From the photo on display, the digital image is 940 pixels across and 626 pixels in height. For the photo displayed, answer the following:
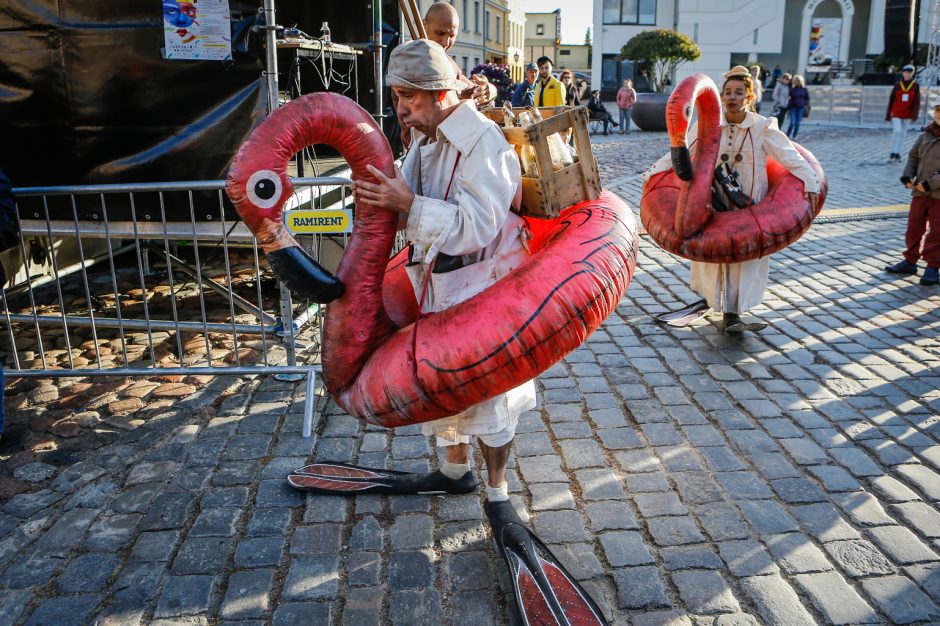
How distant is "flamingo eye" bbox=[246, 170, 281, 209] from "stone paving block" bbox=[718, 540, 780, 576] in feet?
7.54

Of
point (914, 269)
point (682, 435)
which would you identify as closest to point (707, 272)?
point (682, 435)

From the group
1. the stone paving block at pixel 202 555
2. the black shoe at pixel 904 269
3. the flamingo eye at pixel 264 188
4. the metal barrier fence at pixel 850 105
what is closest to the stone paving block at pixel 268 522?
the stone paving block at pixel 202 555

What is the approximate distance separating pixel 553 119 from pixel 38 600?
276 cm

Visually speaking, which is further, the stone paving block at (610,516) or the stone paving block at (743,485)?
the stone paving block at (743,485)

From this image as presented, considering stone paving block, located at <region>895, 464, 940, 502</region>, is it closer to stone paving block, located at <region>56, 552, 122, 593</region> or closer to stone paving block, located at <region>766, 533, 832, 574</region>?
stone paving block, located at <region>766, 533, 832, 574</region>

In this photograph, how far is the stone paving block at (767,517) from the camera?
3.22 meters

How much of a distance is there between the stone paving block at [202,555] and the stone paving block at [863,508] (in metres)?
2.78

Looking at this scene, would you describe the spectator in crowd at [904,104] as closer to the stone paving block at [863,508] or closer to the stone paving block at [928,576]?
the stone paving block at [863,508]

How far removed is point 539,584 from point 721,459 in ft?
4.96

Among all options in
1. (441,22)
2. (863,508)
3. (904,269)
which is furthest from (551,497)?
(904,269)

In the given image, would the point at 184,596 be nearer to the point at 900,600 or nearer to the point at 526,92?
the point at 900,600

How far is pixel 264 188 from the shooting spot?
238 cm

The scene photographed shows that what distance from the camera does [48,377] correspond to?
4.82m

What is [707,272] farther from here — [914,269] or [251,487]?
[251,487]
